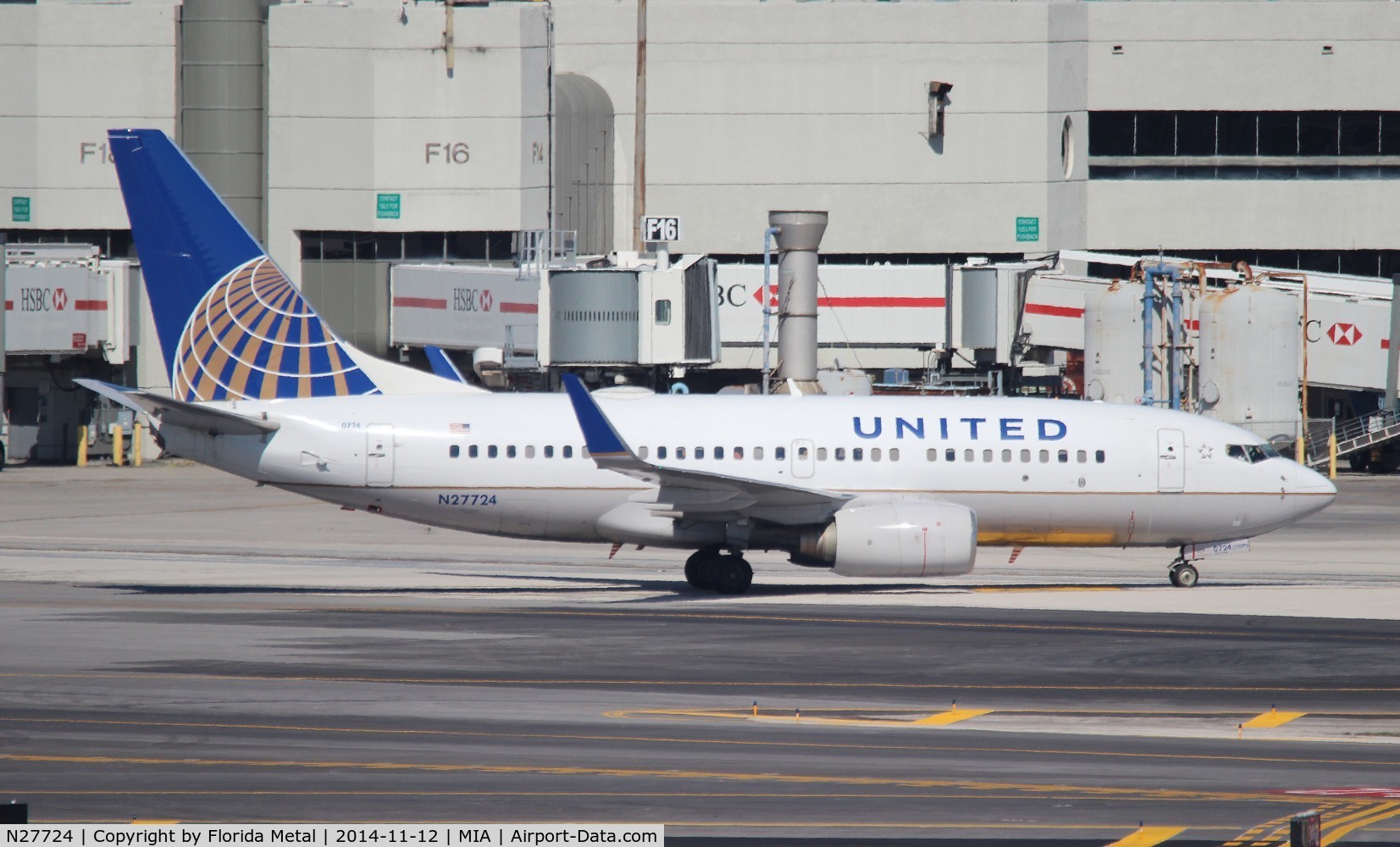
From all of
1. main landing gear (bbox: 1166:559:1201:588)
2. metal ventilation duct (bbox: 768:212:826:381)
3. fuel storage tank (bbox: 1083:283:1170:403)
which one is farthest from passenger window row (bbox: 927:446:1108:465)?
fuel storage tank (bbox: 1083:283:1170:403)

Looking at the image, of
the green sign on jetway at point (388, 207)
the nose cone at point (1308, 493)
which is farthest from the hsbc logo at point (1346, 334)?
the green sign on jetway at point (388, 207)

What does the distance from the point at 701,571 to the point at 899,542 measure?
151 inches

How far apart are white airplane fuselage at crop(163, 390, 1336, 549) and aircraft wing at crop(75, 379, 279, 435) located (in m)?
0.20

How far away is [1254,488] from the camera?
3069cm

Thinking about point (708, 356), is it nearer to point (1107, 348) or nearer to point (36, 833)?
point (1107, 348)

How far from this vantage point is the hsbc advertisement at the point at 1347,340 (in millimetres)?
58469

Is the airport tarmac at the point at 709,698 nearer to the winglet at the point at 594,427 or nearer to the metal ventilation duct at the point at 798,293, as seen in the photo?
the winglet at the point at 594,427

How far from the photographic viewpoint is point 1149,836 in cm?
1288

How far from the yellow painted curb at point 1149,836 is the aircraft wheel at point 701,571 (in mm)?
17142

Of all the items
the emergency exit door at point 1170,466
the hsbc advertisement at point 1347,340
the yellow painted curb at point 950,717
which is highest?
the hsbc advertisement at point 1347,340

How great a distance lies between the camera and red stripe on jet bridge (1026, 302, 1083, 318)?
6256 centimetres

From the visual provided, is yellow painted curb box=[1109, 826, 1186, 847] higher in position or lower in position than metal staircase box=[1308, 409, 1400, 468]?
lower

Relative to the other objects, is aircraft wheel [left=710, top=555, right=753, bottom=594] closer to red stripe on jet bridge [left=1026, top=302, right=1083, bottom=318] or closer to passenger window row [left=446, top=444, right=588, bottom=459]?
passenger window row [left=446, top=444, right=588, bottom=459]

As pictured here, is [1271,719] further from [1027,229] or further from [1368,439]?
[1027,229]
